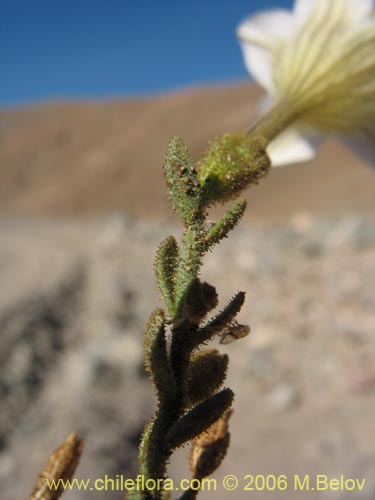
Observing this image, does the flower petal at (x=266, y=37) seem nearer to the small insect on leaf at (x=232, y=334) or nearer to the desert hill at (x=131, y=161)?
the small insect on leaf at (x=232, y=334)

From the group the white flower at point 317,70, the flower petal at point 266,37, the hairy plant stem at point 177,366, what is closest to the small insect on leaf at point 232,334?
the hairy plant stem at point 177,366

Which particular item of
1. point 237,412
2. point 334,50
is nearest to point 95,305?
point 237,412

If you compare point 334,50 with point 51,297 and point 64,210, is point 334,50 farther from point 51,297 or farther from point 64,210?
point 64,210

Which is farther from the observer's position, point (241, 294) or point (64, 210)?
point (64, 210)

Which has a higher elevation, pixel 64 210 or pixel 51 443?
pixel 64 210

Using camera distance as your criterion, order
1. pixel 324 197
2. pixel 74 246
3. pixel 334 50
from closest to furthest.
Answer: pixel 334 50 → pixel 74 246 → pixel 324 197

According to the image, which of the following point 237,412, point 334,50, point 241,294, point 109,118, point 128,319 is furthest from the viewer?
point 109,118

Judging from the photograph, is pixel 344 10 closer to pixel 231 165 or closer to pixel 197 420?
pixel 231 165
